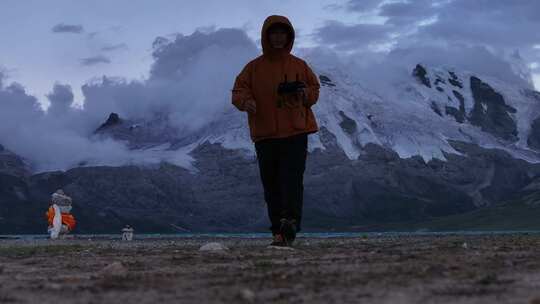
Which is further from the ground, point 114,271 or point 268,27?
point 268,27

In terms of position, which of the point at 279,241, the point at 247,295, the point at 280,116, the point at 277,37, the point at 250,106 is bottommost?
the point at 247,295

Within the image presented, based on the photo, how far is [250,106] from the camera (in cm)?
1434

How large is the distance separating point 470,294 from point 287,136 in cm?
780

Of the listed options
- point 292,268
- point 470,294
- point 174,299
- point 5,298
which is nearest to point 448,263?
point 292,268

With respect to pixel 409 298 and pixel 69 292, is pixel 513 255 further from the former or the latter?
pixel 69 292

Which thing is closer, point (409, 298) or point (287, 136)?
point (409, 298)

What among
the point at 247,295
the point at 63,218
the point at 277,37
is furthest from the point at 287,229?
the point at 63,218

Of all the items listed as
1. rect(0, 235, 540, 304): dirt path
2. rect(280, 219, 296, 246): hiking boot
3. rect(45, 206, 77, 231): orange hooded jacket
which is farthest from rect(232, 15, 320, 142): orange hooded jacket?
rect(45, 206, 77, 231): orange hooded jacket

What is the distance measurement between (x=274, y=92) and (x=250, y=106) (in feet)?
1.54

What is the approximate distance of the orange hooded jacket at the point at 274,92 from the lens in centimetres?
1445

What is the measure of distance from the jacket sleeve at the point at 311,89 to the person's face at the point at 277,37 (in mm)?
595

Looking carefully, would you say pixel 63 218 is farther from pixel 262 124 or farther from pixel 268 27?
pixel 268 27

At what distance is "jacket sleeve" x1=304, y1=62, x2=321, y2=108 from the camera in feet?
47.7

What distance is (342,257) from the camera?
437 inches
